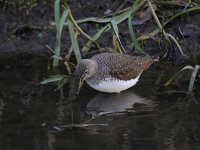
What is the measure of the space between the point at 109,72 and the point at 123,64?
11.8 inches

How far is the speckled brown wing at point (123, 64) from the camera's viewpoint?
29.8 ft

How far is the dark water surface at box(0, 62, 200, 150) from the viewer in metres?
7.38

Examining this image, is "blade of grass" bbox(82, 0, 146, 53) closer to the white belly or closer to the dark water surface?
the dark water surface

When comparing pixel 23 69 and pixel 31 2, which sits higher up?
pixel 31 2

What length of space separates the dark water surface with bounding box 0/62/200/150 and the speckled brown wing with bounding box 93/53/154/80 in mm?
260

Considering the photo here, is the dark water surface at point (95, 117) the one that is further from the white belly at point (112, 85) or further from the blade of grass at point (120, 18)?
the blade of grass at point (120, 18)

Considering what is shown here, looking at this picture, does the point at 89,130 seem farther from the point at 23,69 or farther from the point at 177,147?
the point at 23,69

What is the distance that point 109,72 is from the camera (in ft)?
29.7

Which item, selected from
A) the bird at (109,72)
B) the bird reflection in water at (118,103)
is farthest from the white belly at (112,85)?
the bird reflection in water at (118,103)

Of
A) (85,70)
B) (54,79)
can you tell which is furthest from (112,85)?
(54,79)

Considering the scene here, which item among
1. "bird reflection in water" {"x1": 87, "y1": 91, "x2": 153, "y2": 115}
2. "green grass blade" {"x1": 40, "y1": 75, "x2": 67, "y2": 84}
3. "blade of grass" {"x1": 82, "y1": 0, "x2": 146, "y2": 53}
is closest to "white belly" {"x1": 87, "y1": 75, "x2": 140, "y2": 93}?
"bird reflection in water" {"x1": 87, "y1": 91, "x2": 153, "y2": 115}

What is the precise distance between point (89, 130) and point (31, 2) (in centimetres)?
440

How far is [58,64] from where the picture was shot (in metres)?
10.2

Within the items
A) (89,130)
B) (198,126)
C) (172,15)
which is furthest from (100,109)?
(172,15)
